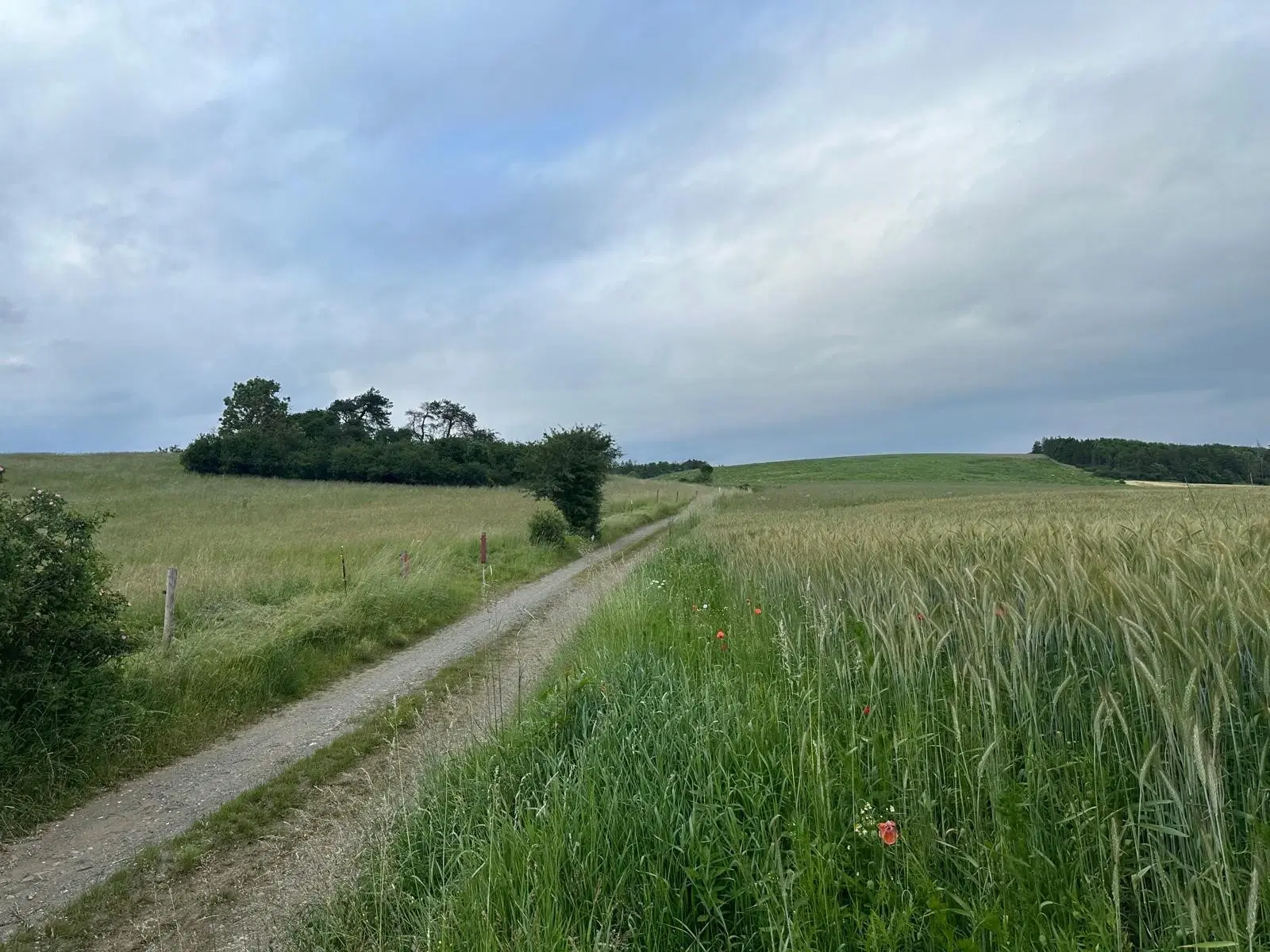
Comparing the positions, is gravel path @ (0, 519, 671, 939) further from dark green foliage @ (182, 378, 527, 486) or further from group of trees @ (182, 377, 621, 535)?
dark green foliage @ (182, 378, 527, 486)

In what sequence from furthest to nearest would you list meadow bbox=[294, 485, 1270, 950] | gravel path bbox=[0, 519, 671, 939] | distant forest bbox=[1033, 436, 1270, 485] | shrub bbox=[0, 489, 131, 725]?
1. distant forest bbox=[1033, 436, 1270, 485]
2. shrub bbox=[0, 489, 131, 725]
3. gravel path bbox=[0, 519, 671, 939]
4. meadow bbox=[294, 485, 1270, 950]

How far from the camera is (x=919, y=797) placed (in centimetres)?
283

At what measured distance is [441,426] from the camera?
101812 millimetres

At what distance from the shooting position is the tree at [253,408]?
83.7 meters

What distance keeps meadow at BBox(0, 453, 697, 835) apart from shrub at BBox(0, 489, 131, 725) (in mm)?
348

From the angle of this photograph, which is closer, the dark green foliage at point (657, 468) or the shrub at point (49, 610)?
the shrub at point (49, 610)

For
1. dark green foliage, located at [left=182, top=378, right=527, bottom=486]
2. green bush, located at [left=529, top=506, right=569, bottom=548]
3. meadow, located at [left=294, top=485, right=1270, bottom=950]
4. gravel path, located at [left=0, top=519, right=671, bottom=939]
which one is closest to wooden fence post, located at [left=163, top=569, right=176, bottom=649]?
gravel path, located at [left=0, top=519, right=671, bottom=939]

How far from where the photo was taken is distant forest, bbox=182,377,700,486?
2566 inches

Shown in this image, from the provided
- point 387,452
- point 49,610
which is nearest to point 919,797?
point 49,610

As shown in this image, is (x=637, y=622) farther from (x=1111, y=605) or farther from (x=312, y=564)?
(x=312, y=564)

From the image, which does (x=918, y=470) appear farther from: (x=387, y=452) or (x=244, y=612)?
(x=244, y=612)

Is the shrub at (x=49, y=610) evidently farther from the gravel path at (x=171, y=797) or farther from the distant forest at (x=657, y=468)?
the distant forest at (x=657, y=468)

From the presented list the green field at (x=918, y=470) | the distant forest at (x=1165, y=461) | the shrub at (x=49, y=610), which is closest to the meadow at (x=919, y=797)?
the shrub at (x=49, y=610)

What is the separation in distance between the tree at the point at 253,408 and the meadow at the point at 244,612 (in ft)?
182
